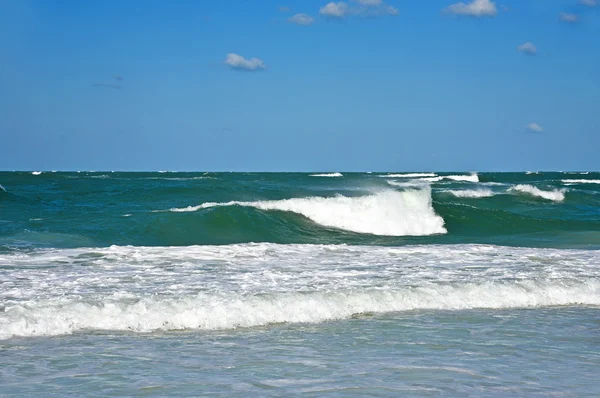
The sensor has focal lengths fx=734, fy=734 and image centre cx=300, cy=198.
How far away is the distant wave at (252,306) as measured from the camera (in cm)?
676

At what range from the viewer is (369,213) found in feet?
70.3

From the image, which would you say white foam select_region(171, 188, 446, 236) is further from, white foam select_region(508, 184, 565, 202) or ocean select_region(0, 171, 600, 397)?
white foam select_region(508, 184, 565, 202)

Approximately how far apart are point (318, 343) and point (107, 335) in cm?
188

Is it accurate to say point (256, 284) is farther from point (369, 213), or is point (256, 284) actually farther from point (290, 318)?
point (369, 213)

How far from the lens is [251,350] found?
5895mm

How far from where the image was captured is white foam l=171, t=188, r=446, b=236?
20734 millimetres

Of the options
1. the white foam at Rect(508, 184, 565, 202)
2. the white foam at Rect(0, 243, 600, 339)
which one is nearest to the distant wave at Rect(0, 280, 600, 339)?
the white foam at Rect(0, 243, 600, 339)

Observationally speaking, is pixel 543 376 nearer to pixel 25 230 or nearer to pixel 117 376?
pixel 117 376

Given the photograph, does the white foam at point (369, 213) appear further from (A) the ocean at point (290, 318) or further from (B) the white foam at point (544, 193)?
(B) the white foam at point (544, 193)

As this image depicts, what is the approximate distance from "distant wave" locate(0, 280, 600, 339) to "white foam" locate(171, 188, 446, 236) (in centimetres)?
1150

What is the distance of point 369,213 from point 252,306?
14227 mm

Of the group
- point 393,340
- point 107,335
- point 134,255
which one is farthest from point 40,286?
point 393,340

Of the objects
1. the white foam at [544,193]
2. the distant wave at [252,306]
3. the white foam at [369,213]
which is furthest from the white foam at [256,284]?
the white foam at [544,193]

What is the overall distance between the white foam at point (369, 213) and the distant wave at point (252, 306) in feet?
37.7
